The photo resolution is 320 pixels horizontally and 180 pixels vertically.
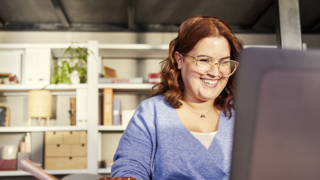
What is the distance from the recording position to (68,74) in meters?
2.70

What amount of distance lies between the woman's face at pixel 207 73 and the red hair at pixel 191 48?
24mm

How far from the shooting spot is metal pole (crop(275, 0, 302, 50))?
2148mm

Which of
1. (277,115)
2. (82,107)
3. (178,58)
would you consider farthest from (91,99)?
(277,115)

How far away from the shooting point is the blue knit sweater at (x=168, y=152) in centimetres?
97

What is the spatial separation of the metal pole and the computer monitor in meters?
1.99

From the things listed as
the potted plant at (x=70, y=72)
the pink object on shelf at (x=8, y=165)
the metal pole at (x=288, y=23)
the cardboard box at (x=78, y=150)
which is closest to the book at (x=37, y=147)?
the pink object on shelf at (x=8, y=165)

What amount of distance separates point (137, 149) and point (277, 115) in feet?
2.36

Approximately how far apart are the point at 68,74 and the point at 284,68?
259 centimetres

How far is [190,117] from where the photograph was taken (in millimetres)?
1147

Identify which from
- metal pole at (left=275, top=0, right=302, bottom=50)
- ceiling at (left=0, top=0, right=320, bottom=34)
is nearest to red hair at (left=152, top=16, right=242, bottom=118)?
metal pole at (left=275, top=0, right=302, bottom=50)

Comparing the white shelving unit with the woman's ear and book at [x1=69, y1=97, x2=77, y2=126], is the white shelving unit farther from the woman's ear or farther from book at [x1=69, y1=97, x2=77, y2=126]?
the woman's ear

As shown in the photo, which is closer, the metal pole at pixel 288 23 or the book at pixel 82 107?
the metal pole at pixel 288 23

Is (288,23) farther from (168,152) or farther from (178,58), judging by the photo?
(168,152)

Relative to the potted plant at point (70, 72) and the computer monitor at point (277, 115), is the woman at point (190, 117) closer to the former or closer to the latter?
the computer monitor at point (277, 115)
